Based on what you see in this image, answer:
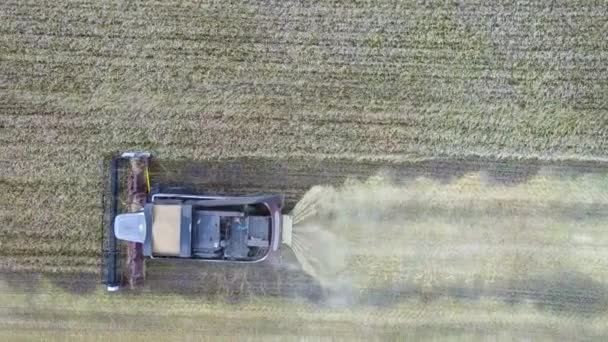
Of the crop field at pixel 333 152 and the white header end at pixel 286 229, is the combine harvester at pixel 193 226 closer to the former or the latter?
the white header end at pixel 286 229

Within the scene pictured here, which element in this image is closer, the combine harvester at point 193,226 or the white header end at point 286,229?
the combine harvester at point 193,226

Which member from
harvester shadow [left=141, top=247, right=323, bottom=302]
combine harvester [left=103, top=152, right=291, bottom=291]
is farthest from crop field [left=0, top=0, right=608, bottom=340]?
combine harvester [left=103, top=152, right=291, bottom=291]

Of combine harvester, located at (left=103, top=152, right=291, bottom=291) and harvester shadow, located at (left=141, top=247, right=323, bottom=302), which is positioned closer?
→ combine harvester, located at (left=103, top=152, right=291, bottom=291)

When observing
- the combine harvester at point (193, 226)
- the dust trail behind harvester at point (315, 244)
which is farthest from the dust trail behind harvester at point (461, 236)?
the combine harvester at point (193, 226)

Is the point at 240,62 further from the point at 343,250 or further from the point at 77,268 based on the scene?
the point at 77,268

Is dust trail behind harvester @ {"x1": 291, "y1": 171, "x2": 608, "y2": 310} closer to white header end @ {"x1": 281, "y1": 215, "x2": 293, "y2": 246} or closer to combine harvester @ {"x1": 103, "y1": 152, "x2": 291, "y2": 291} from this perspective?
white header end @ {"x1": 281, "y1": 215, "x2": 293, "y2": 246}

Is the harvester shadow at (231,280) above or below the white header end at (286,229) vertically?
below

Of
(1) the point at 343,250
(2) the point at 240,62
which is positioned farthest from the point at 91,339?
(2) the point at 240,62
